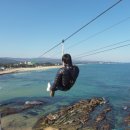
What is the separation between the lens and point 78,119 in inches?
1474

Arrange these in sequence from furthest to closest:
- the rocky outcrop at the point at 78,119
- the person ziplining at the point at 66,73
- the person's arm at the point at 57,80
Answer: the rocky outcrop at the point at 78,119, the person's arm at the point at 57,80, the person ziplining at the point at 66,73

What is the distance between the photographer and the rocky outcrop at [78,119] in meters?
33.8

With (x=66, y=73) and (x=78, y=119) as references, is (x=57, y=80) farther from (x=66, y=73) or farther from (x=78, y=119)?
(x=78, y=119)

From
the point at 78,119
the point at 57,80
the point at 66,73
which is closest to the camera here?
the point at 66,73

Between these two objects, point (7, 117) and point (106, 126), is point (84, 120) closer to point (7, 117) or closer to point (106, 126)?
point (106, 126)

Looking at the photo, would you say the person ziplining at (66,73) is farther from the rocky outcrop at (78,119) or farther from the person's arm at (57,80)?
the rocky outcrop at (78,119)

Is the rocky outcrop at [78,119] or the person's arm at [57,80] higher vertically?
the person's arm at [57,80]

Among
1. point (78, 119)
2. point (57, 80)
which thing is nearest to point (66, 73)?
point (57, 80)

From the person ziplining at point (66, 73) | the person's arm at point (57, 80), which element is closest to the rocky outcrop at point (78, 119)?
the person's arm at point (57, 80)

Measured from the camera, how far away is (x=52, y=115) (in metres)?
39.1

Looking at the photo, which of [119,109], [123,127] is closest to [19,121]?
[123,127]

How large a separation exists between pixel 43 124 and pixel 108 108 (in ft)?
46.7

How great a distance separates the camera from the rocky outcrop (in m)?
33.8

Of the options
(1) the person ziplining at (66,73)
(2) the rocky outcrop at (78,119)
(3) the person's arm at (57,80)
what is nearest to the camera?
(1) the person ziplining at (66,73)
